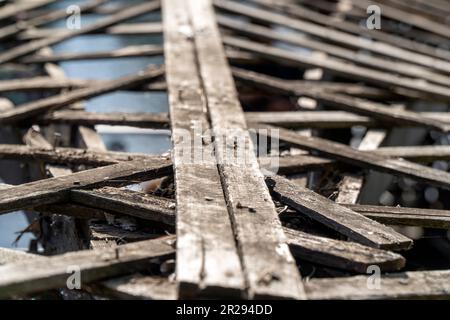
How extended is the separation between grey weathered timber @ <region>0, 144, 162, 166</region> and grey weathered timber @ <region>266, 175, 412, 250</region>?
2.30 ft

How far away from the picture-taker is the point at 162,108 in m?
4.21

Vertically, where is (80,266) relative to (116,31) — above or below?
below

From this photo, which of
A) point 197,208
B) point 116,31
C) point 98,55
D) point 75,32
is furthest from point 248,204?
point 116,31

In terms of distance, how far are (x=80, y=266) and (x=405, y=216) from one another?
1190mm

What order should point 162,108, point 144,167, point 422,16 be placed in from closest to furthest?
point 144,167 → point 162,108 → point 422,16

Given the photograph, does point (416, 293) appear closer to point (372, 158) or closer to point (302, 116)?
point (372, 158)

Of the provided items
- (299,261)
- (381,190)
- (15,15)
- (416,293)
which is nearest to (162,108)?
(381,190)

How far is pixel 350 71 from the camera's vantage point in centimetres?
418

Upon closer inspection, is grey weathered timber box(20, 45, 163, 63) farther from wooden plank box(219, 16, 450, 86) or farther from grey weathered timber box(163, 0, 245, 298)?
grey weathered timber box(163, 0, 245, 298)

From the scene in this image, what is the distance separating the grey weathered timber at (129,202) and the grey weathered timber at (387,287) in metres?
0.58

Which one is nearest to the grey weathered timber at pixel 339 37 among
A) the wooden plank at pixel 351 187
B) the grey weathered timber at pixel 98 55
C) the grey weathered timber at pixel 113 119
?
the grey weathered timber at pixel 98 55

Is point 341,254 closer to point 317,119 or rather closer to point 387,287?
point 387,287

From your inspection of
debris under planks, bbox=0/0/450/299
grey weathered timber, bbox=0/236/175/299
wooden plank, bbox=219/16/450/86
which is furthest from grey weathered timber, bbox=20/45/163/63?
grey weathered timber, bbox=0/236/175/299
